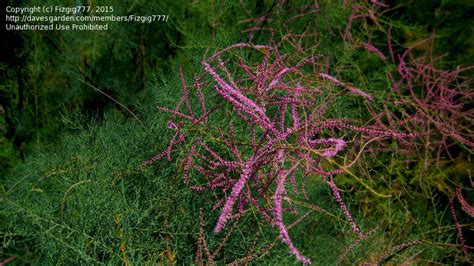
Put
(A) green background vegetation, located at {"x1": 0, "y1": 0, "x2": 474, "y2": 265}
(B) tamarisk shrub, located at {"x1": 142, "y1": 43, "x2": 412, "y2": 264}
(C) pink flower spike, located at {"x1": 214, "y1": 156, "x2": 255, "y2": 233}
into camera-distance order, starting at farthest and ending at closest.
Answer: (A) green background vegetation, located at {"x1": 0, "y1": 0, "x2": 474, "y2": 265} < (B) tamarisk shrub, located at {"x1": 142, "y1": 43, "x2": 412, "y2": 264} < (C) pink flower spike, located at {"x1": 214, "y1": 156, "x2": 255, "y2": 233}

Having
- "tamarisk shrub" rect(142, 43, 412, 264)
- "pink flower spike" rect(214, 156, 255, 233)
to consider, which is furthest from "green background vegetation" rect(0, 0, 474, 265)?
"pink flower spike" rect(214, 156, 255, 233)

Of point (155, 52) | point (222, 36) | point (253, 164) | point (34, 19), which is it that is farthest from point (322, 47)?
point (253, 164)

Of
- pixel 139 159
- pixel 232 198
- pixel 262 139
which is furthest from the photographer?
pixel 139 159

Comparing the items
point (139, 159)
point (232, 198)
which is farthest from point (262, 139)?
point (139, 159)

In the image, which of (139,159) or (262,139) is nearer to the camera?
(262,139)

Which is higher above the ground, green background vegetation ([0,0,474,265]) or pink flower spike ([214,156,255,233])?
pink flower spike ([214,156,255,233])

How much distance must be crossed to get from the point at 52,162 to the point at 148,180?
453 millimetres

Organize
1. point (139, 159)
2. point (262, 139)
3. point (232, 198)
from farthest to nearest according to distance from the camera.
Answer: point (139, 159) < point (262, 139) < point (232, 198)

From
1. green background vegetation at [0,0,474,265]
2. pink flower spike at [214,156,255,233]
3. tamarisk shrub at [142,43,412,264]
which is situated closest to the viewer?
pink flower spike at [214,156,255,233]

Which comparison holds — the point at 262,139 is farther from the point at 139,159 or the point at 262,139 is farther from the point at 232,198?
the point at 139,159

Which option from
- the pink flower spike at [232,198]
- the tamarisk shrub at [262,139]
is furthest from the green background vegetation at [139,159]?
the pink flower spike at [232,198]

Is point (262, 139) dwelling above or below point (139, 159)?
above

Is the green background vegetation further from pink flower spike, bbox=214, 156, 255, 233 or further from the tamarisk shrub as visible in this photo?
pink flower spike, bbox=214, 156, 255, 233

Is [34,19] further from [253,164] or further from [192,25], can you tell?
[253,164]
